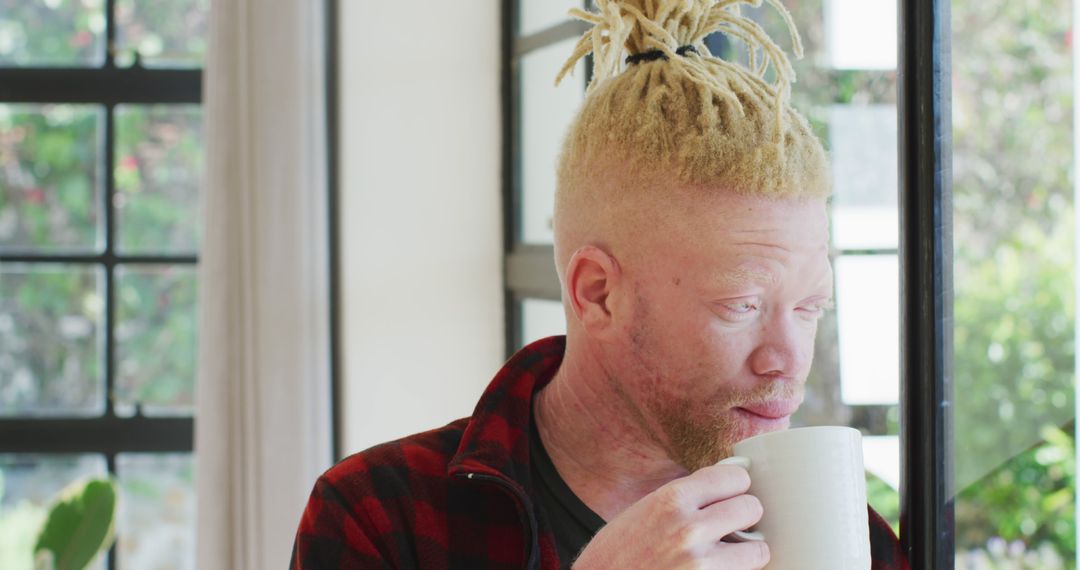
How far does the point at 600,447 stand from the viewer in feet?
2.68

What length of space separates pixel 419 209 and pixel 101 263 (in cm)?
85

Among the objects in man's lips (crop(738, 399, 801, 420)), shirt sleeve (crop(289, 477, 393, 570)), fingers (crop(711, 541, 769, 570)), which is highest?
man's lips (crop(738, 399, 801, 420))

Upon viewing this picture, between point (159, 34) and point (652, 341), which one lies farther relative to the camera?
point (159, 34)

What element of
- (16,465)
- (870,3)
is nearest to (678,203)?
(870,3)

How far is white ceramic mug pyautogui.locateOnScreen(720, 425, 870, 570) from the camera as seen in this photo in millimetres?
646

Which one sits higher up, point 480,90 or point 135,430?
point 480,90

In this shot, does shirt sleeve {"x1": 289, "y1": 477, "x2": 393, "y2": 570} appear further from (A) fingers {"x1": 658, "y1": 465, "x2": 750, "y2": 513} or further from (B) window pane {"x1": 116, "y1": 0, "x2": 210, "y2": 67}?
(B) window pane {"x1": 116, "y1": 0, "x2": 210, "y2": 67}

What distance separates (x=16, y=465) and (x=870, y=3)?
2.41 m

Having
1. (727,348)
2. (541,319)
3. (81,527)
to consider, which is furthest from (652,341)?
(81,527)

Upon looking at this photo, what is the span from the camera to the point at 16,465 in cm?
266

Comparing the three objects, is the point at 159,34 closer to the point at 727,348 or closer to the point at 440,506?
the point at 440,506

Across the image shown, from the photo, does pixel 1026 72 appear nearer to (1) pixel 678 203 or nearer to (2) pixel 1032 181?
(2) pixel 1032 181

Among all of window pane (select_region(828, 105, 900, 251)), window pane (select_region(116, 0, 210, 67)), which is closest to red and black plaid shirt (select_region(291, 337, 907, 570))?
window pane (select_region(828, 105, 900, 251))

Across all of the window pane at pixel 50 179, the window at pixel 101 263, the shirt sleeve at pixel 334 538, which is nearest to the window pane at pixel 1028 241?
the shirt sleeve at pixel 334 538
